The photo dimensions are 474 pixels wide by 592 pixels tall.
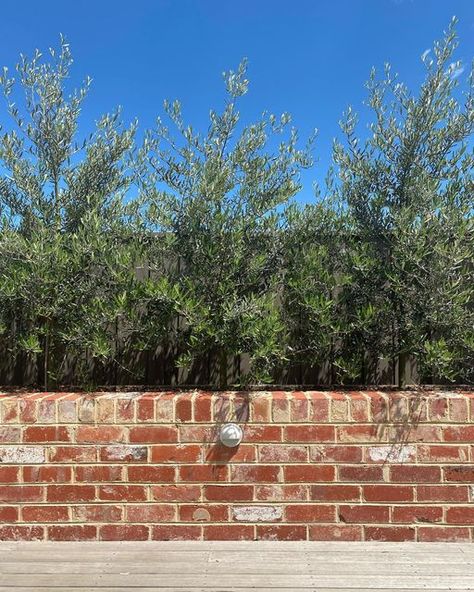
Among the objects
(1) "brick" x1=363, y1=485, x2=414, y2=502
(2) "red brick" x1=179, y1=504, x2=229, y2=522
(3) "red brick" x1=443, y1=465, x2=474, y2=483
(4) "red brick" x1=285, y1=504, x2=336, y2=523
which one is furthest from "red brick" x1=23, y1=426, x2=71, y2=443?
(3) "red brick" x1=443, y1=465, x2=474, y2=483

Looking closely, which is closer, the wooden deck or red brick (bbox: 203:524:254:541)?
the wooden deck

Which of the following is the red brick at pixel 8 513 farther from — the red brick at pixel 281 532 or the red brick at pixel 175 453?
the red brick at pixel 281 532

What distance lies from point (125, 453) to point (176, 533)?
0.58 m

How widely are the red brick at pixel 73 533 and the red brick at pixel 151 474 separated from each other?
40cm

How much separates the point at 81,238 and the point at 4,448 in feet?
4.67

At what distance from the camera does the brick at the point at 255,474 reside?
287 centimetres

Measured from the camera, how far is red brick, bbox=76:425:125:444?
2.89 metres

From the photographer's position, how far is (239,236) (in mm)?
3021

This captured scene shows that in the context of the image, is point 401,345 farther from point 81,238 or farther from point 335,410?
point 81,238

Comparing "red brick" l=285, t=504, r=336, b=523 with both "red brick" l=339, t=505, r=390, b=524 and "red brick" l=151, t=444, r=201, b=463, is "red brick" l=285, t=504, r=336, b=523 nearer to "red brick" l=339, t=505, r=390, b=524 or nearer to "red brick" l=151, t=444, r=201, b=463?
"red brick" l=339, t=505, r=390, b=524

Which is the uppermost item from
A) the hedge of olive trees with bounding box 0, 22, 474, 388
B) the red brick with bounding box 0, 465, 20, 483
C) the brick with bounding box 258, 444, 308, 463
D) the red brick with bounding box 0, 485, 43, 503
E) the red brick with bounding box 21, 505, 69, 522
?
the hedge of olive trees with bounding box 0, 22, 474, 388

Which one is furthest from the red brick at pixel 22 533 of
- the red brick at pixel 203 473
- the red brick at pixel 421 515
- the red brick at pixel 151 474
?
the red brick at pixel 421 515

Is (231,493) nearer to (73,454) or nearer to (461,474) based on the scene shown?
(73,454)

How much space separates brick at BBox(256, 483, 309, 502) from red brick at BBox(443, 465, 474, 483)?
2.88ft
